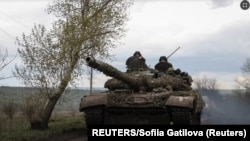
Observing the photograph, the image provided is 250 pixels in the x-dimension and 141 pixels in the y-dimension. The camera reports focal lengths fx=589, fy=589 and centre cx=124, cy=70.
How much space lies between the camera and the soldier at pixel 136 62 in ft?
64.7

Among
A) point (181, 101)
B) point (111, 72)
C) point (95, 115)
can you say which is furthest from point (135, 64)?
point (181, 101)

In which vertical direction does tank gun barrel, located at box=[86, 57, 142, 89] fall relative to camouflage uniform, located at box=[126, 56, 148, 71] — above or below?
below

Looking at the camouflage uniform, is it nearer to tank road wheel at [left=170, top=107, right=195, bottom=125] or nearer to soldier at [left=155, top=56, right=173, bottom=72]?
soldier at [left=155, top=56, right=173, bottom=72]

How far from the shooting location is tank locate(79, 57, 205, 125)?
16422mm

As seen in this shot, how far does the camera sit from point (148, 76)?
1834 cm

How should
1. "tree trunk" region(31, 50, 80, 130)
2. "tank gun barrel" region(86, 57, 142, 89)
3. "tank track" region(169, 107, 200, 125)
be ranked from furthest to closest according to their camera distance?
"tree trunk" region(31, 50, 80, 130) < "tank track" region(169, 107, 200, 125) < "tank gun barrel" region(86, 57, 142, 89)

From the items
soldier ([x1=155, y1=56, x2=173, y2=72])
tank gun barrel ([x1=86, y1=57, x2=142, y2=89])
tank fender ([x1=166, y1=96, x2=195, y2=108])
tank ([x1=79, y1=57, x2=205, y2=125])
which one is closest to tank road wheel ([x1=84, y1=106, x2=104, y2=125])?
tank ([x1=79, y1=57, x2=205, y2=125])

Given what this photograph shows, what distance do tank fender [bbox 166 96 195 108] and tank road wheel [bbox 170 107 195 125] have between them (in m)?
0.17

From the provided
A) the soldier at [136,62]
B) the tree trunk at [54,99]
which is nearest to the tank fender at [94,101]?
the soldier at [136,62]

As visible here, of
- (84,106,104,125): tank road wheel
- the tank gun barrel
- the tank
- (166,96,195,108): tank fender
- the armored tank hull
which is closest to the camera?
the tank gun barrel

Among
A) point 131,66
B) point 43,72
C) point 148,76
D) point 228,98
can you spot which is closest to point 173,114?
point 148,76

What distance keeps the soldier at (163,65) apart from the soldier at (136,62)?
29.9 inches

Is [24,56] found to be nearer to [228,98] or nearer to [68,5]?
[68,5]

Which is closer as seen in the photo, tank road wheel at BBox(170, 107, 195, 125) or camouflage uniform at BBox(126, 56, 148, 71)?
tank road wheel at BBox(170, 107, 195, 125)
